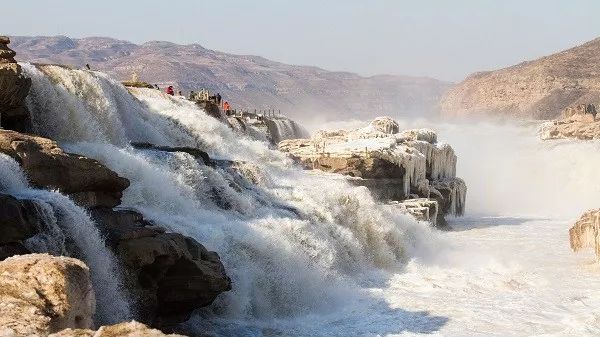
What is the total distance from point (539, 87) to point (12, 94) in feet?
363

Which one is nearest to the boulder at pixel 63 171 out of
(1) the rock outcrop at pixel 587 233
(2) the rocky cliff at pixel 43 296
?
(2) the rocky cliff at pixel 43 296

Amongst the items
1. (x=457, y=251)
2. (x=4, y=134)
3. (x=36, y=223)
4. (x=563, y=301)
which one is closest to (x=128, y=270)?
(x=36, y=223)

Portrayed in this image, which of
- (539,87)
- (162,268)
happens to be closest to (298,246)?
(162,268)

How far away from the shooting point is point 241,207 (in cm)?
1708

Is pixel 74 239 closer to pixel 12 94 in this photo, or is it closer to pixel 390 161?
pixel 12 94

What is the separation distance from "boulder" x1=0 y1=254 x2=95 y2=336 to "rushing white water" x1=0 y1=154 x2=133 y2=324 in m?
2.80

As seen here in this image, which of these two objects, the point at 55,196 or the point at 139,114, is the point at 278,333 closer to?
the point at 55,196

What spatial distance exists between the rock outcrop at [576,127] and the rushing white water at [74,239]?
50.6m

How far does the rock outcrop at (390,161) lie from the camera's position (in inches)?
1081

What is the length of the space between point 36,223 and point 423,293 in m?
9.37

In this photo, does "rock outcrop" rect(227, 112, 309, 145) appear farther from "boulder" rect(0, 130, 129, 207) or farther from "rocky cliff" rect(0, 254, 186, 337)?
"rocky cliff" rect(0, 254, 186, 337)

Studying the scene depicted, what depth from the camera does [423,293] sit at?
54.0 ft

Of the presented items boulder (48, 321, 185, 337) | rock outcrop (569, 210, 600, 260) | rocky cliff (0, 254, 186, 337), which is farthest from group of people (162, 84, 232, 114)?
boulder (48, 321, 185, 337)

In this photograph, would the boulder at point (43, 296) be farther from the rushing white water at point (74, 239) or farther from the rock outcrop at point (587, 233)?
the rock outcrop at point (587, 233)
